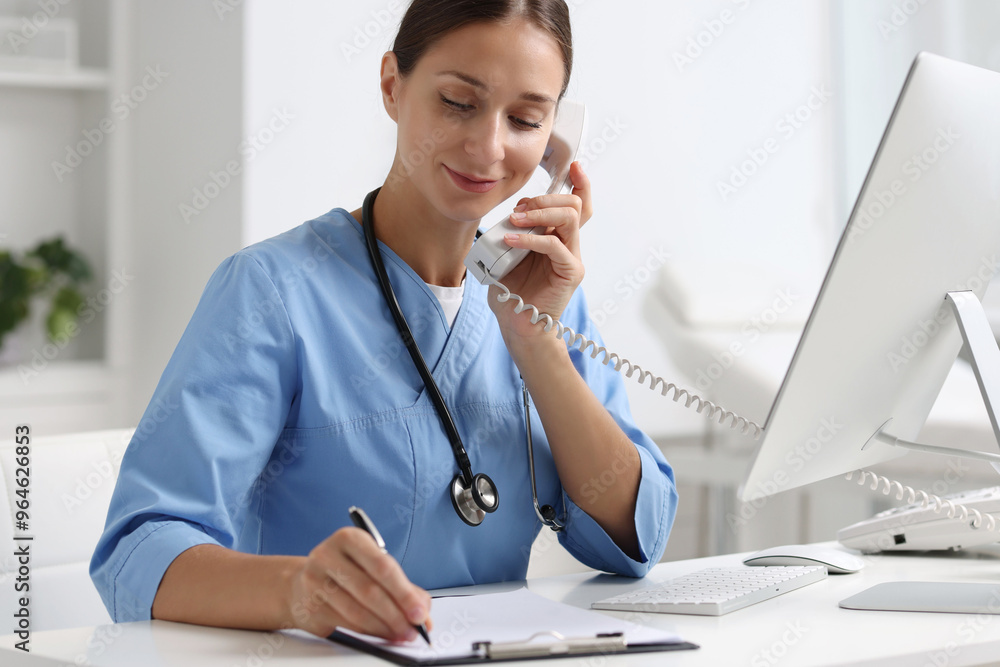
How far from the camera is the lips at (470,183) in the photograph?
3.85 feet

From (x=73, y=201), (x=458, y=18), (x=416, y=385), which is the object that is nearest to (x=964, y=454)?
(x=416, y=385)

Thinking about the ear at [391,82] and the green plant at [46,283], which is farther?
the green plant at [46,283]

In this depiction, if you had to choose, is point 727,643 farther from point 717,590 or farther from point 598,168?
point 598,168

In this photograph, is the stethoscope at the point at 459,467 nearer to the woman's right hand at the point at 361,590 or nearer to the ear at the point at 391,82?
the ear at the point at 391,82

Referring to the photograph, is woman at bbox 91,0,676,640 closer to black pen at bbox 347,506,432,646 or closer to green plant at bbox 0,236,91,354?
black pen at bbox 347,506,432,646

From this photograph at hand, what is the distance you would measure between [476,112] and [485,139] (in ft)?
0.12

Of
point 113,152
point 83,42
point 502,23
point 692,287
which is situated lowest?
point 692,287

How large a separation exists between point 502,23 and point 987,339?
64 centimetres

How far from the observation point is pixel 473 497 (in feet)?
3.60

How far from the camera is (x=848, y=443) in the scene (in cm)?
A: 94

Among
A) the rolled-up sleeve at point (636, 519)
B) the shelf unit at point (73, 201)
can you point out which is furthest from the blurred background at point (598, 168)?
the rolled-up sleeve at point (636, 519)

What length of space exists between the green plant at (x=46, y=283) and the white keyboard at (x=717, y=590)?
2.05 meters

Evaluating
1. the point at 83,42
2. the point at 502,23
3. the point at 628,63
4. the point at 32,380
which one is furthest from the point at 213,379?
the point at 628,63

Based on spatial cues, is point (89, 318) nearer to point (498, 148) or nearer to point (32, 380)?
point (32, 380)
